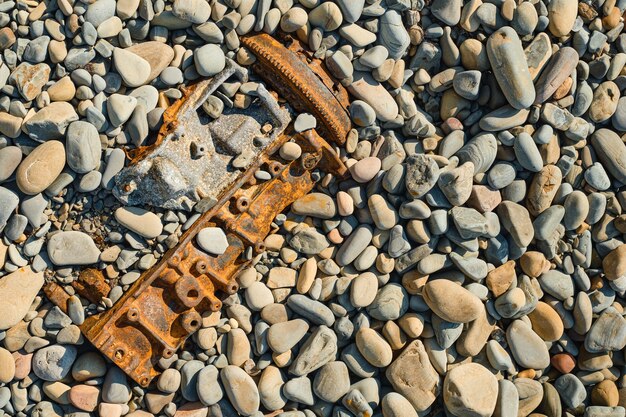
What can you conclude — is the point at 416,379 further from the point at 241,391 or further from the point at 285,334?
the point at 241,391

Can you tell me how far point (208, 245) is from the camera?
10.5 feet

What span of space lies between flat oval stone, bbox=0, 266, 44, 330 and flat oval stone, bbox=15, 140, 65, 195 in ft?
1.29

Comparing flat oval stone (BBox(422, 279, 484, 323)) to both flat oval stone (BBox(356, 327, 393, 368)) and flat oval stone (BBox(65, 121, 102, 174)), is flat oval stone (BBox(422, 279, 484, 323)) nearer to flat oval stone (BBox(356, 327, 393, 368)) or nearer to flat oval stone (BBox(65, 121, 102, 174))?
flat oval stone (BBox(356, 327, 393, 368))

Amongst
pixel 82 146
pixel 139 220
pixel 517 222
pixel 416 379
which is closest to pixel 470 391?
pixel 416 379

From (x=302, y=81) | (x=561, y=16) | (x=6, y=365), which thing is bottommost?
(x=6, y=365)

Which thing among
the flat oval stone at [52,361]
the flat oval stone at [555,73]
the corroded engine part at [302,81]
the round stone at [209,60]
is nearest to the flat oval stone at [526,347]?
the flat oval stone at [555,73]

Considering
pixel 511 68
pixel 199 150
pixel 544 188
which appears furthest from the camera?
pixel 544 188

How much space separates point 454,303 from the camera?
3316mm

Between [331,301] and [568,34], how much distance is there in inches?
75.4

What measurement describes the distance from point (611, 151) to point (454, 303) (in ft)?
3.96

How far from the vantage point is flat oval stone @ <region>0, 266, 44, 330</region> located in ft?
10.1

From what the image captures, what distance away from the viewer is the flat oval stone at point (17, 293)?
3092 millimetres

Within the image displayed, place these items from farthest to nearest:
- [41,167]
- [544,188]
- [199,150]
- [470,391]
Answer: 1. [544,188]
2. [470,391]
3. [199,150]
4. [41,167]

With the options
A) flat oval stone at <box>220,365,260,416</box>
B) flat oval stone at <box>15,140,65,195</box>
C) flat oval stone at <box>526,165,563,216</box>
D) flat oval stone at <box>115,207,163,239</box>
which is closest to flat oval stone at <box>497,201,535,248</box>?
flat oval stone at <box>526,165,563,216</box>
